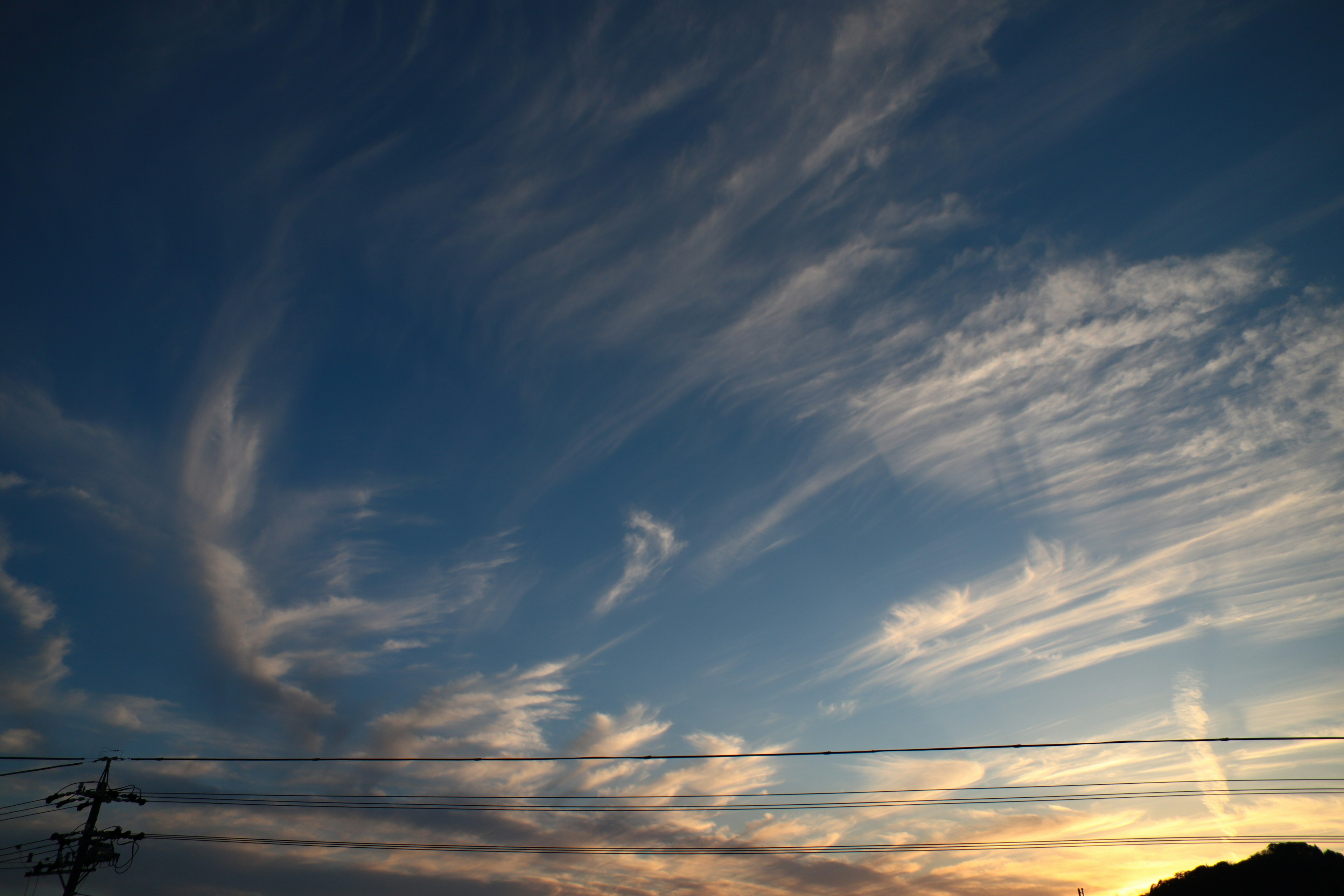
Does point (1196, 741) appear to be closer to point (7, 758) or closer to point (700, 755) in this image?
point (700, 755)

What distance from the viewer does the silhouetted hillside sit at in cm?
5066

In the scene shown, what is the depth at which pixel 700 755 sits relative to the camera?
Result: 107 ft

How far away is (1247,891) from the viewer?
54.1 metres

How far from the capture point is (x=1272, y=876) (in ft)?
177

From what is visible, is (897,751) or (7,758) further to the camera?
(7,758)

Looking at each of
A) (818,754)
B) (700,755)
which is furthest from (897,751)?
(700,755)

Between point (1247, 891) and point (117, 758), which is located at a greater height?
point (117, 758)

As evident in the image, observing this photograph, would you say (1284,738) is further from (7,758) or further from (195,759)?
(7,758)

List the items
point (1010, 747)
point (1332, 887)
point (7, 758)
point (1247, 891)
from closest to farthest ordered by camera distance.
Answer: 1. point (1010, 747)
2. point (7, 758)
3. point (1332, 887)
4. point (1247, 891)

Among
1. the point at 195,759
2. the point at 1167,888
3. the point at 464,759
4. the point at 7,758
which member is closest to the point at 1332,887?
the point at 1167,888

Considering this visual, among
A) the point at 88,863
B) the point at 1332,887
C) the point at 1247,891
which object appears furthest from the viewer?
the point at 1247,891

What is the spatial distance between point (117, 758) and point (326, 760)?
27.6 metres

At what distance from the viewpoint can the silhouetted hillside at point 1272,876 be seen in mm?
50656

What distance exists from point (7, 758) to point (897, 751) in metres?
47.4
